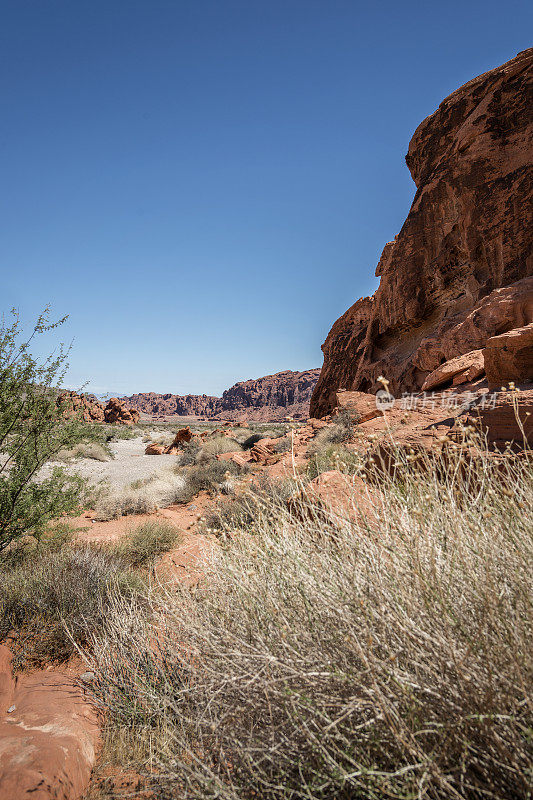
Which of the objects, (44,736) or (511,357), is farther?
(511,357)

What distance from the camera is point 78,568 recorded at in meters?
3.74

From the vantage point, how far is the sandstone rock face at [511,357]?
5.05 meters

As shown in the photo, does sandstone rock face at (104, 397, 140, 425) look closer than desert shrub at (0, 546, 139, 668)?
No

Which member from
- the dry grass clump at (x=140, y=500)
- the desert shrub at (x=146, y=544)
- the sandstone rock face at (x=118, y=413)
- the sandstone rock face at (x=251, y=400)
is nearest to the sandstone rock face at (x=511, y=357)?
the desert shrub at (x=146, y=544)

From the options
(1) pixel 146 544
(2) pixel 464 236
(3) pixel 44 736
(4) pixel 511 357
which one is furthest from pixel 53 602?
(2) pixel 464 236

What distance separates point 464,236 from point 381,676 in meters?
14.1

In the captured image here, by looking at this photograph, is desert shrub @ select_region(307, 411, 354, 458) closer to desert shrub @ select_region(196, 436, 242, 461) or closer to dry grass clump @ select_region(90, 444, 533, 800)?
desert shrub @ select_region(196, 436, 242, 461)

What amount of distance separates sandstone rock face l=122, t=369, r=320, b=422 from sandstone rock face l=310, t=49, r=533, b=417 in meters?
66.4

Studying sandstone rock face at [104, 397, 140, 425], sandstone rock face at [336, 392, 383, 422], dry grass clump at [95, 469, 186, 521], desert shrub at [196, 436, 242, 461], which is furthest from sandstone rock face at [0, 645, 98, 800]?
sandstone rock face at [104, 397, 140, 425]

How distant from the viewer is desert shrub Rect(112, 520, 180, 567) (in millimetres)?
4764

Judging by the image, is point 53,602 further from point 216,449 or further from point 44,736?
point 216,449

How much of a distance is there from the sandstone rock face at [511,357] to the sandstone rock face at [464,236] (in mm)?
2983

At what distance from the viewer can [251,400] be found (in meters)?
111

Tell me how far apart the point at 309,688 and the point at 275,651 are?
0.20 meters
